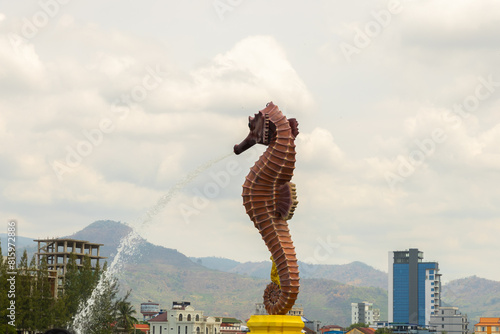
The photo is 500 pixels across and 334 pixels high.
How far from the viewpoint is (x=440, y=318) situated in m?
143

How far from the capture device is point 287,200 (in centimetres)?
2586

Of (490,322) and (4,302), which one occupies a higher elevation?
(4,302)

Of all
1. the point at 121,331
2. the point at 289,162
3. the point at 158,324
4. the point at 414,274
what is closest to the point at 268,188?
the point at 289,162

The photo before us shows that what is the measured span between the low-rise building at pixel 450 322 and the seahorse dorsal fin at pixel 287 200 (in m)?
120

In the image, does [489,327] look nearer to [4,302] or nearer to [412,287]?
[412,287]

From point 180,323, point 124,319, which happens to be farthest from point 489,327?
point 124,319

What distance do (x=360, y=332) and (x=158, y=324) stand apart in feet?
110

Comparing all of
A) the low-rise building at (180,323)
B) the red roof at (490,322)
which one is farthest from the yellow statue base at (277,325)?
the red roof at (490,322)

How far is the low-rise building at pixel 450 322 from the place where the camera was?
140 m

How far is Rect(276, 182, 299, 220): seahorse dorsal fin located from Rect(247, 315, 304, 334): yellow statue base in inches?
121

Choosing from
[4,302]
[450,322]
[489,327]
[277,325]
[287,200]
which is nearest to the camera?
[277,325]

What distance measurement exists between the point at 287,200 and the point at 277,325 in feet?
12.3

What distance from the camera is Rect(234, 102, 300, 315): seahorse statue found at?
2570 centimetres

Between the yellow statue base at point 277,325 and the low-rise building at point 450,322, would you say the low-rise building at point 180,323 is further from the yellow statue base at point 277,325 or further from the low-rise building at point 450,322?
the yellow statue base at point 277,325
